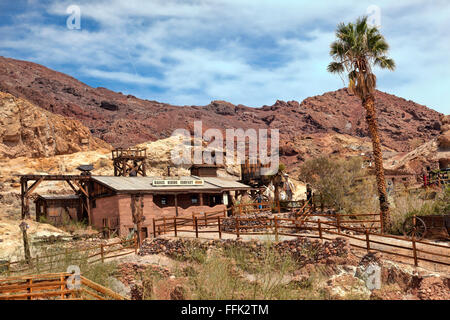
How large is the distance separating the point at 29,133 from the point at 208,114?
88.2m

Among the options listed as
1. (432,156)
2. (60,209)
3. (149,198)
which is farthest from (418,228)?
(432,156)

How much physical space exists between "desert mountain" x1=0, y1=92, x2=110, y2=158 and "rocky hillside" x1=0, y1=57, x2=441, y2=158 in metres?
34.4

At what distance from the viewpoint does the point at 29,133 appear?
63.4m

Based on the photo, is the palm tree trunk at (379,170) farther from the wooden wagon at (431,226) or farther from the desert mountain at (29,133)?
the desert mountain at (29,133)

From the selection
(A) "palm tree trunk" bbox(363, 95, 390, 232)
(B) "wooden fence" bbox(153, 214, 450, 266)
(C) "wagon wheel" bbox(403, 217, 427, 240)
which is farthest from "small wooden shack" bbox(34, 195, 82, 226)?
(C) "wagon wheel" bbox(403, 217, 427, 240)

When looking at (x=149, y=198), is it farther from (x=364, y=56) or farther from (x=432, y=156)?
(x=432, y=156)

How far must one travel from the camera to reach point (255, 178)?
51.1 metres

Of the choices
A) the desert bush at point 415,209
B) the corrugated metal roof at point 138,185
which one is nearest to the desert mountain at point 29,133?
the corrugated metal roof at point 138,185

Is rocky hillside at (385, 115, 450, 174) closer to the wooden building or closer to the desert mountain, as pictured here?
the wooden building

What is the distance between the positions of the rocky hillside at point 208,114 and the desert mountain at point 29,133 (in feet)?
113

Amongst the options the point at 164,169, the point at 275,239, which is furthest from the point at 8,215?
the point at 275,239

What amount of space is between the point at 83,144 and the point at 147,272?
193ft

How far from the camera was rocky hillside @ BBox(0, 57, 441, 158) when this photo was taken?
113 m

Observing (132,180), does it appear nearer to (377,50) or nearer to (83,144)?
(377,50)
